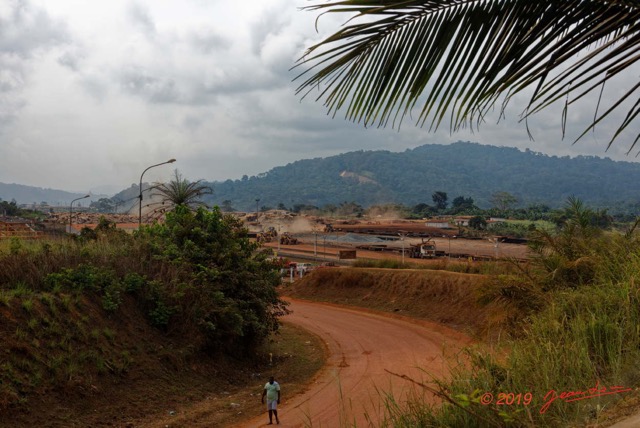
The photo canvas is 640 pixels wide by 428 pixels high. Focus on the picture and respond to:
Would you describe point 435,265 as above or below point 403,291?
above

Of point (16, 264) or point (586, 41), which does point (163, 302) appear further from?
point (586, 41)

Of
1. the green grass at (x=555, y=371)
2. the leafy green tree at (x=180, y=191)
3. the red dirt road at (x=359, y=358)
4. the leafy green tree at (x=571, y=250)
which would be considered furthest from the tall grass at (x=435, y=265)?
the green grass at (x=555, y=371)

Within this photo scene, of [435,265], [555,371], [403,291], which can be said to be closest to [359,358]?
[403,291]

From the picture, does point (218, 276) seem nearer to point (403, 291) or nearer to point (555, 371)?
point (555, 371)

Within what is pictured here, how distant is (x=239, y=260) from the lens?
20.1 metres

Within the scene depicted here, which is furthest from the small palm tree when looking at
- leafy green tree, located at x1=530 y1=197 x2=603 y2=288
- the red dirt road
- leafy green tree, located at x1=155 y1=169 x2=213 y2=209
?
leafy green tree, located at x1=530 y1=197 x2=603 y2=288

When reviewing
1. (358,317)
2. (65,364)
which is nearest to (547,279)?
(65,364)

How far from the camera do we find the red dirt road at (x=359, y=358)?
13516mm

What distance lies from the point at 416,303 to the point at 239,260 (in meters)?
15.2

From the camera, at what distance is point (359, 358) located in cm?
2105

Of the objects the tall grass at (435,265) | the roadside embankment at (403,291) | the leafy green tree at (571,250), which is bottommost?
the roadside embankment at (403,291)

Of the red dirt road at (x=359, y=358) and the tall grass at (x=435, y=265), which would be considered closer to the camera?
the red dirt road at (x=359, y=358)

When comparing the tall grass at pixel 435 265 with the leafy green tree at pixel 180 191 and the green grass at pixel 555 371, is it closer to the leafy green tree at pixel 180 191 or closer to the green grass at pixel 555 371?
the leafy green tree at pixel 180 191

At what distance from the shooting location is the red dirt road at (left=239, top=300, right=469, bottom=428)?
13516 mm
